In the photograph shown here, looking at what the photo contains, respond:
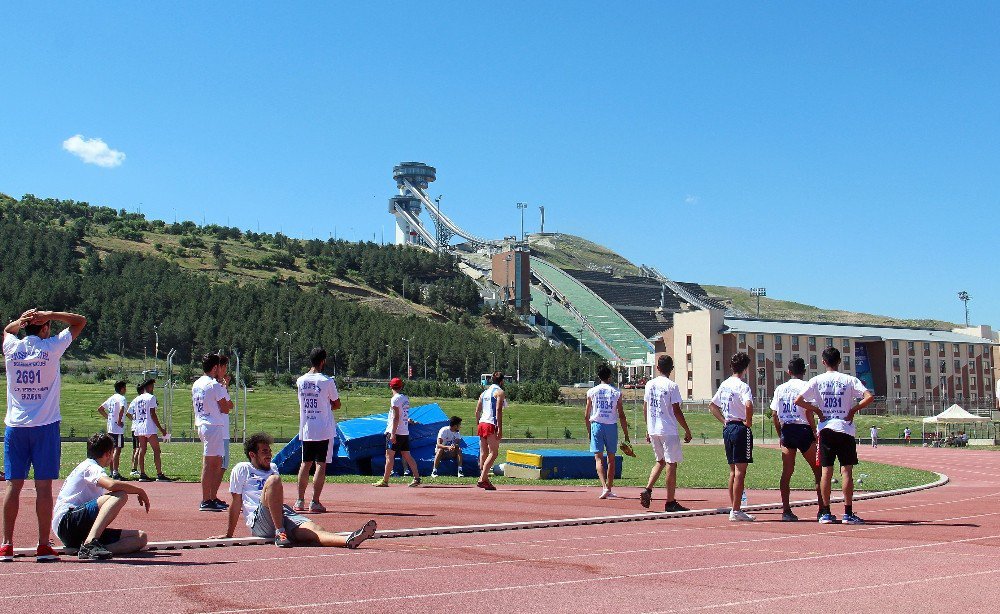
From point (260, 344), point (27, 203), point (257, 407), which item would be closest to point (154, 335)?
point (260, 344)

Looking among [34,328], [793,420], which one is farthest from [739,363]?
[34,328]

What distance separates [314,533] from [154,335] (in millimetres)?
110465

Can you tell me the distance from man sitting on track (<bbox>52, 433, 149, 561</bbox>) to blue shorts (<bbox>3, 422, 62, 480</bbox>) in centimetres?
23

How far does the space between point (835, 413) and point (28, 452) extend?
28.6 ft

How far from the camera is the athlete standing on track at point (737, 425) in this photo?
11.7 metres

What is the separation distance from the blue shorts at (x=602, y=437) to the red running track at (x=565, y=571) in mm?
3439

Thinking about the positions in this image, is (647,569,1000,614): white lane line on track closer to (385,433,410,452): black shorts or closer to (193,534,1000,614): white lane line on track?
(193,534,1000,614): white lane line on track

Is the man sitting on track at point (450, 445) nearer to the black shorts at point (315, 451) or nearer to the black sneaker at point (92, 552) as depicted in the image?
the black shorts at point (315, 451)

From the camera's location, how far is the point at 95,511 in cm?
827

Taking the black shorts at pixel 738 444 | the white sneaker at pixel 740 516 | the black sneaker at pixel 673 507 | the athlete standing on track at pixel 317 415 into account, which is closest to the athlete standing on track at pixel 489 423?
the athlete standing on track at pixel 317 415

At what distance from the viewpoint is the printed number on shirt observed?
8.35 m

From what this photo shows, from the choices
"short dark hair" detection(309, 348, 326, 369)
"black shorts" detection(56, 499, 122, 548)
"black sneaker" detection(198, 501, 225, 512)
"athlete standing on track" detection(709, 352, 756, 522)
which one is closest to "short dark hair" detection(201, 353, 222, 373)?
"short dark hair" detection(309, 348, 326, 369)

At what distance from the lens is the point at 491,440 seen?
16.9m

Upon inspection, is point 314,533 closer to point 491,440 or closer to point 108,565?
point 108,565
